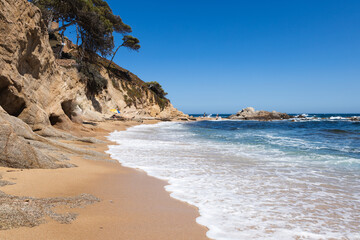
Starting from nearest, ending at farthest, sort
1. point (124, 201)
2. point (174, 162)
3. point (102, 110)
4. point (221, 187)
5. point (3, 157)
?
point (124, 201) < point (3, 157) < point (221, 187) < point (174, 162) < point (102, 110)

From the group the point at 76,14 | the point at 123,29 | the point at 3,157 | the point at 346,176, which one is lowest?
the point at 346,176

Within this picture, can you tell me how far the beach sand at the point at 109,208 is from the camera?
95.1 inches

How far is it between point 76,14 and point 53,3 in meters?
1.83

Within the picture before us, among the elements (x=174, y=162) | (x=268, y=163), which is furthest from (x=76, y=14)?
(x=268, y=163)

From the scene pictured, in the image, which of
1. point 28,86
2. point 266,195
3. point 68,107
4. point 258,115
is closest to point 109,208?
point 266,195

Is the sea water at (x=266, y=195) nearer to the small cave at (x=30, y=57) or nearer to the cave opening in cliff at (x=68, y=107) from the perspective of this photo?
the small cave at (x=30, y=57)

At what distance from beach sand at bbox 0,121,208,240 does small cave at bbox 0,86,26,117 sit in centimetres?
483

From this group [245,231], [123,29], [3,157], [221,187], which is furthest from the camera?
[123,29]

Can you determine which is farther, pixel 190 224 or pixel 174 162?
pixel 174 162

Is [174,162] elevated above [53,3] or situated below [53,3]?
below

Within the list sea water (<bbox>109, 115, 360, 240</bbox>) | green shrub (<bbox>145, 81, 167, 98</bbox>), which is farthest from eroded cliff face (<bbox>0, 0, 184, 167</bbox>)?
green shrub (<bbox>145, 81, 167, 98</bbox>)

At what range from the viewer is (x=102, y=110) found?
3020 centimetres

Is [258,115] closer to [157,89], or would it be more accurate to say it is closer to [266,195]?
[157,89]

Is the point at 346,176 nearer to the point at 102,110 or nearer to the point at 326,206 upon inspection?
→ the point at 326,206
